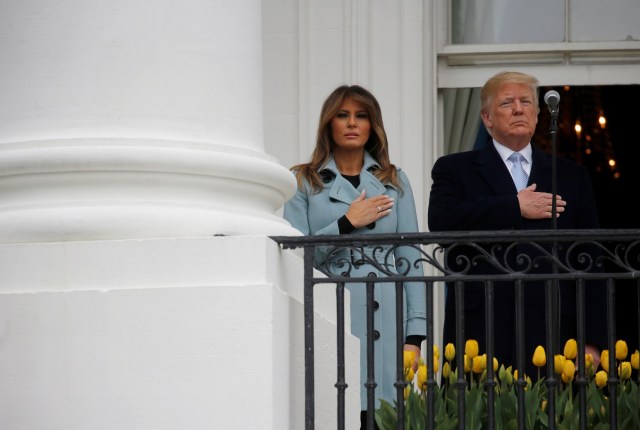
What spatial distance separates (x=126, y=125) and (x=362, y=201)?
168cm

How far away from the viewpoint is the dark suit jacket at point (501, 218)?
675 centimetres

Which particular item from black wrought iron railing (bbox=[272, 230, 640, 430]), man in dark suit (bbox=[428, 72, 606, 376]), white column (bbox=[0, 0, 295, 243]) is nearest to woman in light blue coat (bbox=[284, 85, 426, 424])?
man in dark suit (bbox=[428, 72, 606, 376])

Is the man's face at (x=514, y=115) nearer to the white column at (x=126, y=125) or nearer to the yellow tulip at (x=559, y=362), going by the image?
the yellow tulip at (x=559, y=362)

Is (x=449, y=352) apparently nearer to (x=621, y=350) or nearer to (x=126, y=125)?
(x=621, y=350)

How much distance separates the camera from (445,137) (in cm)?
923

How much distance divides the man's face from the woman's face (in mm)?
597

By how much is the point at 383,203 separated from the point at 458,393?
1.70 meters

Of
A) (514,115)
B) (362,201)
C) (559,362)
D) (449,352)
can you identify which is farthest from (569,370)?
(514,115)

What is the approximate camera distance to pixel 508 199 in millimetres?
6809

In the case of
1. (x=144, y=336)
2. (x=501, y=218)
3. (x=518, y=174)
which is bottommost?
(x=144, y=336)

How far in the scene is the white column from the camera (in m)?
5.18

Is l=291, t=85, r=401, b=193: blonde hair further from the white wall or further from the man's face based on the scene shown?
the white wall

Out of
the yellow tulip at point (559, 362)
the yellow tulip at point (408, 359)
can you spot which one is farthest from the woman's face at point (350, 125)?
the yellow tulip at point (559, 362)

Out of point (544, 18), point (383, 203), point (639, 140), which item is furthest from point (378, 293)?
point (639, 140)
